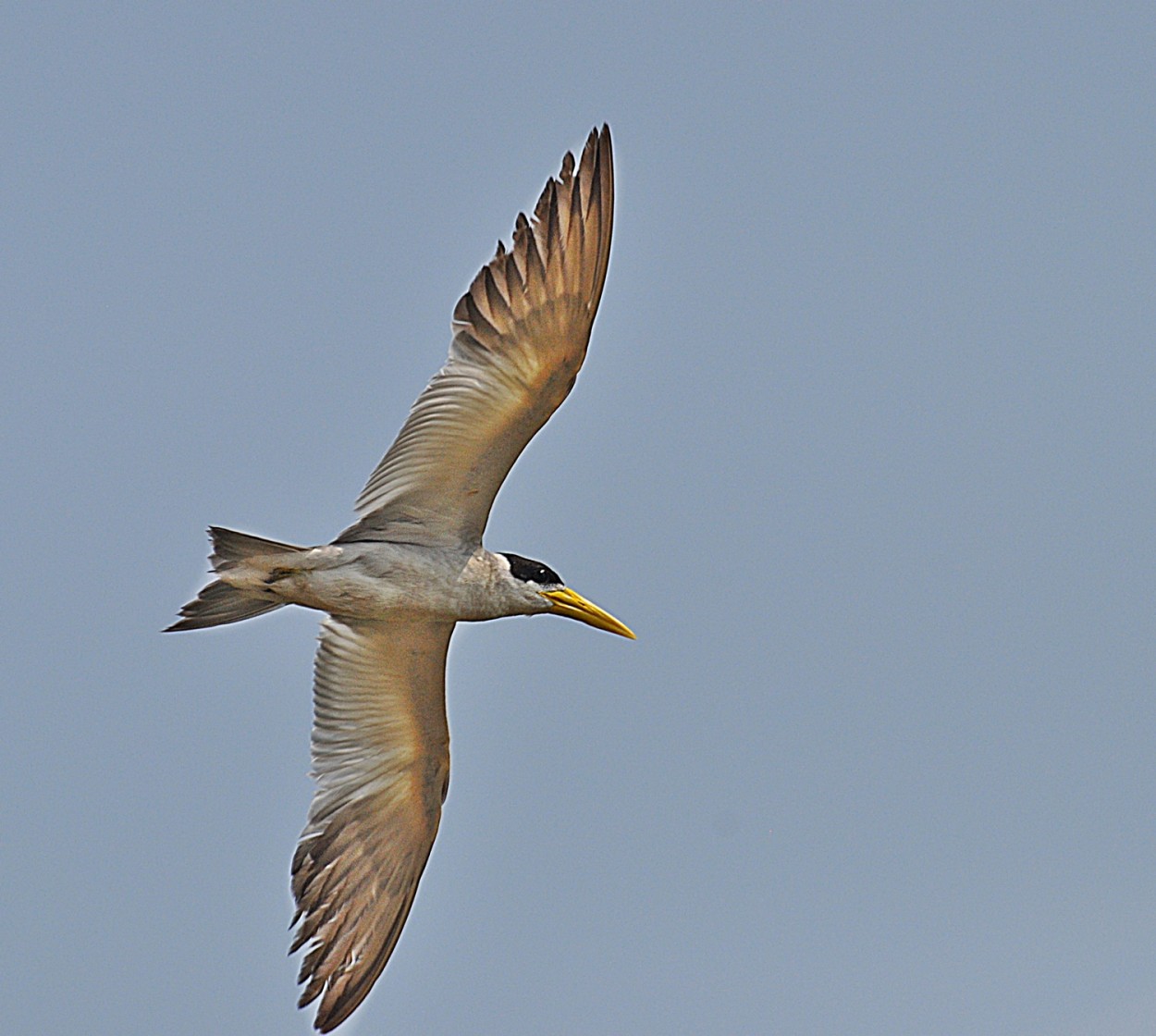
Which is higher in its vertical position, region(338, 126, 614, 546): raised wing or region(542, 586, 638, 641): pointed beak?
region(338, 126, 614, 546): raised wing

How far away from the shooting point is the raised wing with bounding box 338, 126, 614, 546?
14250 mm

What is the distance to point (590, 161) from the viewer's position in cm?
1427

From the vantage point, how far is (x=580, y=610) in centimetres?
1532

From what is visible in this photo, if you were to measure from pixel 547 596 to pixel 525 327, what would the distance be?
7.09 ft

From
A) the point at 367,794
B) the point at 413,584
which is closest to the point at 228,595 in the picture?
the point at 413,584

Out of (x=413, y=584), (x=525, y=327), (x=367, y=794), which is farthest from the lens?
(x=367, y=794)

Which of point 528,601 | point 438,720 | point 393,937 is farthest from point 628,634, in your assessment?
point 393,937

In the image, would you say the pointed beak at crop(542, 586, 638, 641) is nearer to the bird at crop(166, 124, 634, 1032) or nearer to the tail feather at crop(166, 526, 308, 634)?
the bird at crop(166, 124, 634, 1032)

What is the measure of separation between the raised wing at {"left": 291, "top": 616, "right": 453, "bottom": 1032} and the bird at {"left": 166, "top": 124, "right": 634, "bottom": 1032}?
0.01 m

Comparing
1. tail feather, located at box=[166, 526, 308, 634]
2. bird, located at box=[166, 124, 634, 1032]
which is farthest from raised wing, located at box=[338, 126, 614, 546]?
tail feather, located at box=[166, 526, 308, 634]

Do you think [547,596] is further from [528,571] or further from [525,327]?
[525,327]

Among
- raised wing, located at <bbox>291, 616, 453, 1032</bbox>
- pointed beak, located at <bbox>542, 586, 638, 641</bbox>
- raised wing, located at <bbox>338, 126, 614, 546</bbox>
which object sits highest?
raised wing, located at <bbox>338, 126, 614, 546</bbox>

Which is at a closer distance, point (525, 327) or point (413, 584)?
point (525, 327)

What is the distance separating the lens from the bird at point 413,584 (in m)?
14.3
